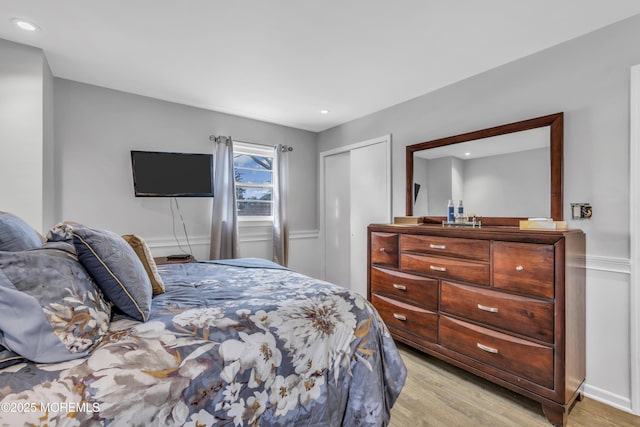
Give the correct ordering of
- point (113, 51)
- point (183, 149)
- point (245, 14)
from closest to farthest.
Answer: point (245, 14) → point (113, 51) → point (183, 149)

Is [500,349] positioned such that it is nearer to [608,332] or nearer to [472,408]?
[472,408]

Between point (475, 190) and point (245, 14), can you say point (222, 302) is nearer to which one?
point (245, 14)

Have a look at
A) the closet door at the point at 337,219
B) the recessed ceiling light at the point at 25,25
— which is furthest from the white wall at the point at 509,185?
the recessed ceiling light at the point at 25,25

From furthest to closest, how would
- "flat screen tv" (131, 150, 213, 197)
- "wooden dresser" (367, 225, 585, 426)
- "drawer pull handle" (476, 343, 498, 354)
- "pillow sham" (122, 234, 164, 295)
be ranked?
"flat screen tv" (131, 150, 213, 197)
"drawer pull handle" (476, 343, 498, 354)
"wooden dresser" (367, 225, 585, 426)
"pillow sham" (122, 234, 164, 295)

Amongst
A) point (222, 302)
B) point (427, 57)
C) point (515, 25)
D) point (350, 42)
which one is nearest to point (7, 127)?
point (222, 302)

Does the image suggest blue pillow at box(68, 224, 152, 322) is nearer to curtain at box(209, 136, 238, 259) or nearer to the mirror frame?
curtain at box(209, 136, 238, 259)

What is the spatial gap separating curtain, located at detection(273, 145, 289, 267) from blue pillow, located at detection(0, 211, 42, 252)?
8.91ft

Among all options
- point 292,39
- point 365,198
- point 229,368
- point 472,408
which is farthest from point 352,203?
point 229,368

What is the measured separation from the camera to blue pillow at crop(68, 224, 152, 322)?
3.76 ft

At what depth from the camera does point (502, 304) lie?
1.93 meters

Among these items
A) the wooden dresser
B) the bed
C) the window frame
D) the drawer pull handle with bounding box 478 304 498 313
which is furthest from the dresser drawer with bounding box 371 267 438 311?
the window frame

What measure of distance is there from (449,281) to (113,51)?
310cm

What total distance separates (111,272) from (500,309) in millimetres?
2190

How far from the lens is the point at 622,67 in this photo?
1.88 meters
